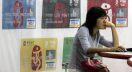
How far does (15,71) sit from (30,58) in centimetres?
24

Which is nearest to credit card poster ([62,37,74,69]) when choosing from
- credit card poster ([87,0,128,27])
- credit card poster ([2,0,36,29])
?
credit card poster ([2,0,36,29])

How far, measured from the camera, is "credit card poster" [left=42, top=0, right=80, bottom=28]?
410 cm

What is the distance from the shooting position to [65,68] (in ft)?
13.9

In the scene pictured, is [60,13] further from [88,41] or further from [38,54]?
[88,41]

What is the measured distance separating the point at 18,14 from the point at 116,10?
1486 millimetres

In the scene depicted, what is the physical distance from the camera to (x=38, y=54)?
4.09 meters

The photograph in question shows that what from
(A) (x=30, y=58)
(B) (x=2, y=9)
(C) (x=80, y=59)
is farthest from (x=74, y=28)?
(C) (x=80, y=59)

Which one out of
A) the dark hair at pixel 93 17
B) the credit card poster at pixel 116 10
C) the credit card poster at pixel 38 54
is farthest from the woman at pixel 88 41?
the credit card poster at pixel 116 10

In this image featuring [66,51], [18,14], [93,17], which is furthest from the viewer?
[66,51]

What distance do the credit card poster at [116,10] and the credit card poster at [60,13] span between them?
1.32 feet

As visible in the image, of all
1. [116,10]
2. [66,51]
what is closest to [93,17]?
[66,51]

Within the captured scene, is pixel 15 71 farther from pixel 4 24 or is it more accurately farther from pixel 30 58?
pixel 4 24

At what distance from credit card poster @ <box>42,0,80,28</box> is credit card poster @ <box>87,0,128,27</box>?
0.40m

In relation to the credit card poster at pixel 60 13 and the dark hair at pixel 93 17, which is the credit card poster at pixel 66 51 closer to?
the credit card poster at pixel 60 13
